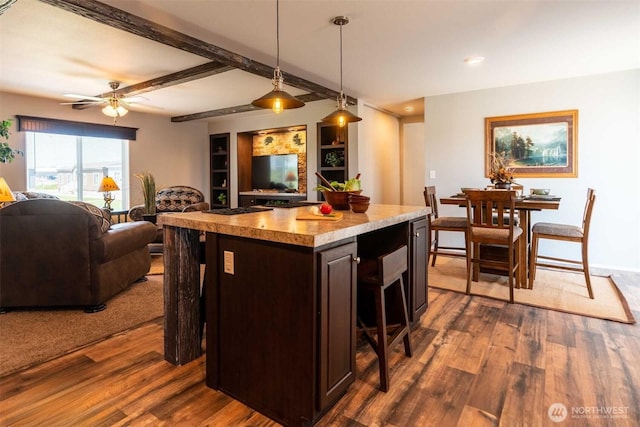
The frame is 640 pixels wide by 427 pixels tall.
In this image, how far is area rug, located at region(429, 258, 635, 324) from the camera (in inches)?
122

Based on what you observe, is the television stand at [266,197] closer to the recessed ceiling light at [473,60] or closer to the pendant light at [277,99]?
the recessed ceiling light at [473,60]

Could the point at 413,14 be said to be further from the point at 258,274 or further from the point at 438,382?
the point at 438,382

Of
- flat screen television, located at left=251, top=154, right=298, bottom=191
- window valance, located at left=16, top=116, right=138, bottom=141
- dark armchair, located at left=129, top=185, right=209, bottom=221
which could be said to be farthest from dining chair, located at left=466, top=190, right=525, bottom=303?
window valance, located at left=16, top=116, right=138, bottom=141

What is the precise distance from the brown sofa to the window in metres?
3.54

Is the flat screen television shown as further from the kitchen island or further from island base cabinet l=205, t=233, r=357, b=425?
island base cabinet l=205, t=233, r=357, b=425

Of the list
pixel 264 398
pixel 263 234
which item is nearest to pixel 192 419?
pixel 264 398

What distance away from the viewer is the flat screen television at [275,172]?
7020mm

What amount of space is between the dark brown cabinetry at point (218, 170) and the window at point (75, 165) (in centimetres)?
181

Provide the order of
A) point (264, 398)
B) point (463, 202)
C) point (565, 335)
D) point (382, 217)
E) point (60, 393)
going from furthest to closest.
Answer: point (463, 202) → point (565, 335) → point (382, 217) → point (60, 393) → point (264, 398)

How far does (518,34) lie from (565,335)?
2562 mm

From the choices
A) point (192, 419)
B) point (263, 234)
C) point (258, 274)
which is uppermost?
point (263, 234)

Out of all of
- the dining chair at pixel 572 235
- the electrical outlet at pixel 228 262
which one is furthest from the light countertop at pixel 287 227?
the dining chair at pixel 572 235

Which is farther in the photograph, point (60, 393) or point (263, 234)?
point (60, 393)

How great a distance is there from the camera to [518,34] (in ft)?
10.6
